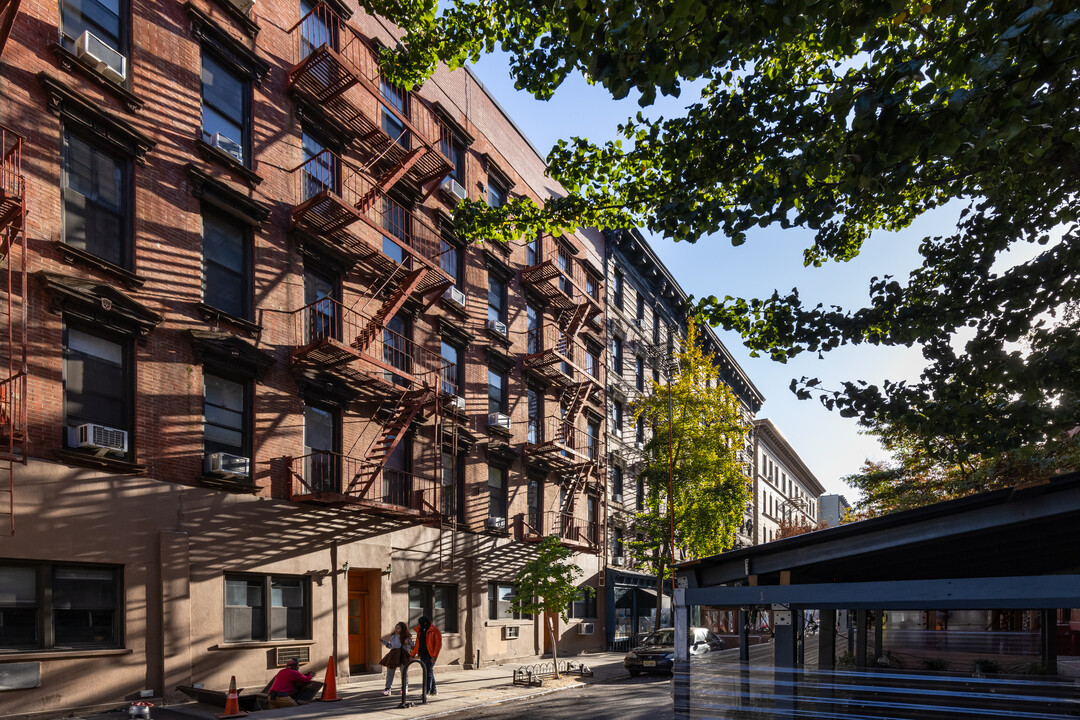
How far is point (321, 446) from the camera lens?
21172 millimetres

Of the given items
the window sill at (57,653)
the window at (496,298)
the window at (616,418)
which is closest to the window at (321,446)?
the window sill at (57,653)

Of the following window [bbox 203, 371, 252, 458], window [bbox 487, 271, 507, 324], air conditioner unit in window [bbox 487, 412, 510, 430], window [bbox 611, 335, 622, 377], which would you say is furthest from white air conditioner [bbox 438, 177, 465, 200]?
window [bbox 611, 335, 622, 377]

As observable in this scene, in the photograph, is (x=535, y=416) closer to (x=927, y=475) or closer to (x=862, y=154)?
(x=927, y=475)

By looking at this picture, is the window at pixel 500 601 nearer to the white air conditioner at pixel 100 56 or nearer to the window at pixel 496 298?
the window at pixel 496 298

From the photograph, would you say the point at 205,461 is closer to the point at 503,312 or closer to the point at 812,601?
the point at 812,601

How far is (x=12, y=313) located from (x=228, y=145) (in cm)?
678

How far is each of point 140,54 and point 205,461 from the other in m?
8.30

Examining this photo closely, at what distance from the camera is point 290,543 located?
19453mm

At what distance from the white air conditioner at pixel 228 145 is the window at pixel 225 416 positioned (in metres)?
5.02

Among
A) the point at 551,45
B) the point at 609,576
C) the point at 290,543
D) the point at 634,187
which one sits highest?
the point at 551,45

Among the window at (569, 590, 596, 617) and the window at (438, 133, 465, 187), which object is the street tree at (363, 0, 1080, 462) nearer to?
the window at (438, 133, 465, 187)

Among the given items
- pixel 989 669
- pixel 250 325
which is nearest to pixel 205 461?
pixel 250 325

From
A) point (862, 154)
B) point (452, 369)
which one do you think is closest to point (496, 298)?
point (452, 369)

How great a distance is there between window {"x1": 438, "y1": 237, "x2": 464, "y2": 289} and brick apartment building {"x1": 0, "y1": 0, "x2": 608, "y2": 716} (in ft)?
0.56
